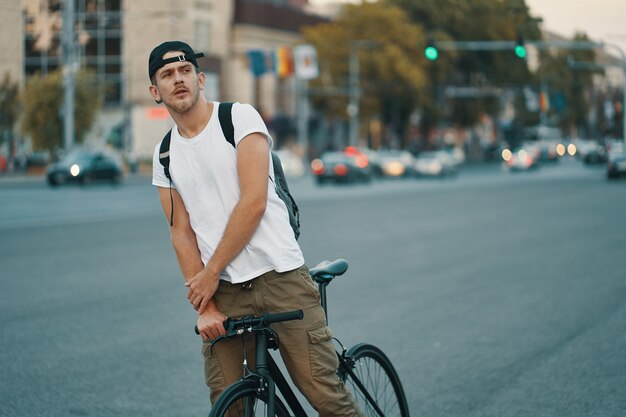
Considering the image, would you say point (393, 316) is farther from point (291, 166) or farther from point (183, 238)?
point (291, 166)

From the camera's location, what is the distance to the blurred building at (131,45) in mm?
57906

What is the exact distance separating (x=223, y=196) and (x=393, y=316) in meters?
6.06

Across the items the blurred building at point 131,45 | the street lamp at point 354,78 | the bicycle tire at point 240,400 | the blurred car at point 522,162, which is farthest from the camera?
the blurred car at point 522,162

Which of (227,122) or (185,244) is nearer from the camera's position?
(227,122)

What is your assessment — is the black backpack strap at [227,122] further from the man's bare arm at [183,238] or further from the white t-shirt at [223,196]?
the man's bare arm at [183,238]

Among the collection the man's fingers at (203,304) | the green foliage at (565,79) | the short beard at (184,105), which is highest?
the green foliage at (565,79)

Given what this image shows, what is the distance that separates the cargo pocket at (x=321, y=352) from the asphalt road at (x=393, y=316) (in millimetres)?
2323

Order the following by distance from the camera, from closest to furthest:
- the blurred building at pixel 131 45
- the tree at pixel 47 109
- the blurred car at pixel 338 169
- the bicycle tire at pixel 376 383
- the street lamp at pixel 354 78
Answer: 1. the bicycle tire at pixel 376 383
2. the blurred car at pixel 338 169
3. the tree at pixel 47 109
4. the blurred building at pixel 131 45
5. the street lamp at pixel 354 78

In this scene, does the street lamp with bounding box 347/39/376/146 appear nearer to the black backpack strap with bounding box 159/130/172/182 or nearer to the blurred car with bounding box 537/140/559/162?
the blurred car with bounding box 537/140/559/162

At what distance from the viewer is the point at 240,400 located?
3.60 metres

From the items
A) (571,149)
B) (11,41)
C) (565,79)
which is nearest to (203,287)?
(11,41)

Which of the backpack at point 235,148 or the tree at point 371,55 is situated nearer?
the backpack at point 235,148

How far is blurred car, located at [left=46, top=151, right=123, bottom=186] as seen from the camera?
4012 centimetres

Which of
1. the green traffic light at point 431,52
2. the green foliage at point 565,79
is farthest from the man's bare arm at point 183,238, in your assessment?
the green foliage at point 565,79
